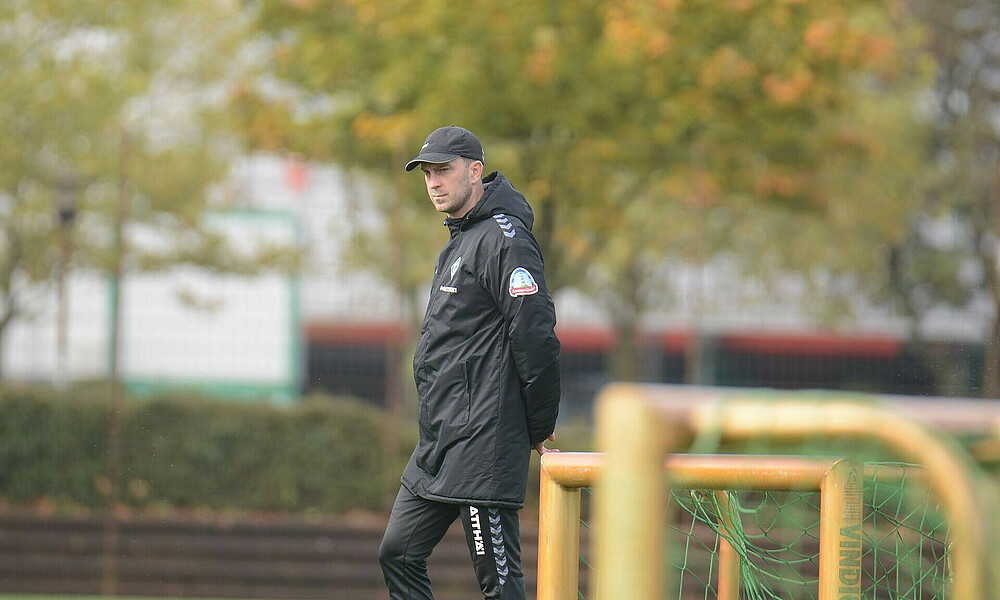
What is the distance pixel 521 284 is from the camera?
4.03 meters

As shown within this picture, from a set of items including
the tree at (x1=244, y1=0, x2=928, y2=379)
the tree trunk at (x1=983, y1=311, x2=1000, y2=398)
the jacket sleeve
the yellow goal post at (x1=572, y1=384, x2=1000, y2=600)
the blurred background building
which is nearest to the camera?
the yellow goal post at (x1=572, y1=384, x2=1000, y2=600)

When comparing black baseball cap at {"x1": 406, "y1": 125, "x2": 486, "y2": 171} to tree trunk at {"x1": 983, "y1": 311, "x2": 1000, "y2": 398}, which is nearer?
black baseball cap at {"x1": 406, "y1": 125, "x2": 486, "y2": 171}

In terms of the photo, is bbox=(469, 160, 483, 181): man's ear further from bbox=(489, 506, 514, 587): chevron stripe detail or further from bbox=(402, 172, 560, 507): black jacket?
bbox=(489, 506, 514, 587): chevron stripe detail

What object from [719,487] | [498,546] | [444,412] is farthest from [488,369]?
[719,487]

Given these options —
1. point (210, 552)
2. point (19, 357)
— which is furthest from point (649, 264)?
point (19, 357)

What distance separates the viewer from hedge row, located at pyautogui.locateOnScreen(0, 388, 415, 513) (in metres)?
Answer: 8.79

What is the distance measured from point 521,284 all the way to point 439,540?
0.98 meters

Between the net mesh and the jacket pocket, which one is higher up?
the jacket pocket

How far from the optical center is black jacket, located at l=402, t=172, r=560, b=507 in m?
4.04

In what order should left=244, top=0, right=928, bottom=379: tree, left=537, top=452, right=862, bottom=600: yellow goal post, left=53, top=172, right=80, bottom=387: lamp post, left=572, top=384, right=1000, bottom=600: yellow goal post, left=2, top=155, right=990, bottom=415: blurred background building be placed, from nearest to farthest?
Result: 1. left=572, top=384, right=1000, bottom=600: yellow goal post
2. left=537, top=452, right=862, bottom=600: yellow goal post
3. left=2, top=155, right=990, bottom=415: blurred background building
4. left=244, top=0, right=928, bottom=379: tree
5. left=53, top=172, right=80, bottom=387: lamp post

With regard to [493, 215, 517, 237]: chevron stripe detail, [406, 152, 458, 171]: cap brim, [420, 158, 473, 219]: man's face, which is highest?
[406, 152, 458, 171]: cap brim

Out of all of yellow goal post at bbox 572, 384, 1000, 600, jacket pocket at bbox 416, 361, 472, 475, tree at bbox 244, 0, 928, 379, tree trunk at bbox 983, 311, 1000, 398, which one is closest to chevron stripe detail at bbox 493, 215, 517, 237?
jacket pocket at bbox 416, 361, 472, 475

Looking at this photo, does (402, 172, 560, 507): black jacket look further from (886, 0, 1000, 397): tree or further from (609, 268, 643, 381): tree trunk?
(886, 0, 1000, 397): tree

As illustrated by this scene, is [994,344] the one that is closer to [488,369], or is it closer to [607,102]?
[607,102]
